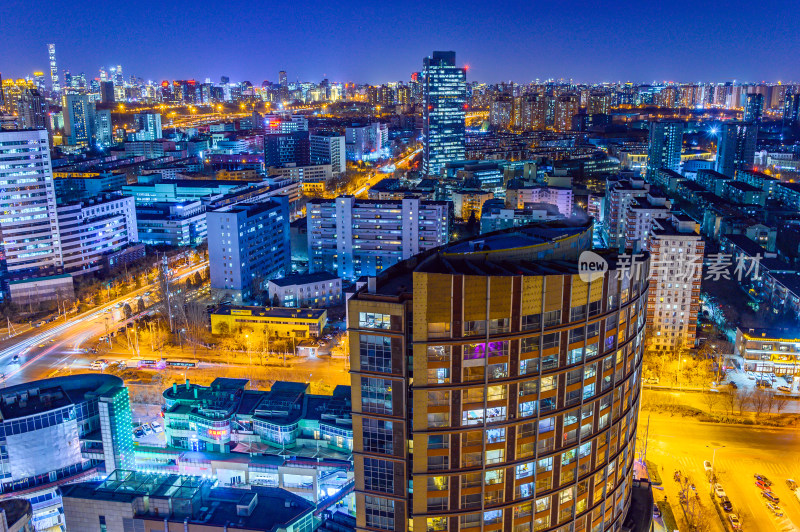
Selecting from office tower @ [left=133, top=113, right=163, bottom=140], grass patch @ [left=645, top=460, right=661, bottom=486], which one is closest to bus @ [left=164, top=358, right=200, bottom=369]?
grass patch @ [left=645, top=460, right=661, bottom=486]

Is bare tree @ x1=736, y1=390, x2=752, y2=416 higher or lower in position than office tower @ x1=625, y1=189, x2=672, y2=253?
lower

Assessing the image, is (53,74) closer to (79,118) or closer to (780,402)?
(79,118)

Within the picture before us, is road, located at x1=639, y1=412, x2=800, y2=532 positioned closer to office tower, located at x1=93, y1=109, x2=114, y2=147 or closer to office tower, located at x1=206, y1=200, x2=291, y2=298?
office tower, located at x1=206, y1=200, x2=291, y2=298

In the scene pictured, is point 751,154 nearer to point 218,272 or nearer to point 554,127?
point 554,127

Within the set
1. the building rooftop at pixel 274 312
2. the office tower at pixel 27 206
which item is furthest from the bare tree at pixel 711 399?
the office tower at pixel 27 206

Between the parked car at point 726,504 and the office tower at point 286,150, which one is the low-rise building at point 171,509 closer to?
the parked car at point 726,504

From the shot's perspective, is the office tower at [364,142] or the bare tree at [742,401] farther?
the office tower at [364,142]


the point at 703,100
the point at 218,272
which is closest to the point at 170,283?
the point at 218,272
